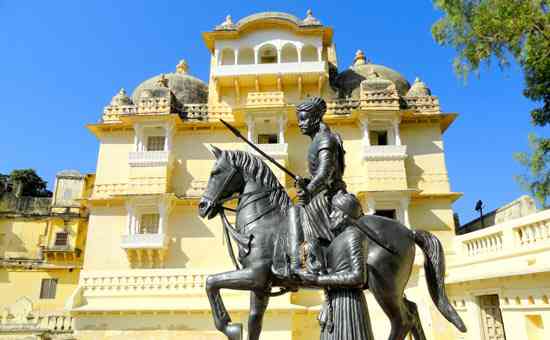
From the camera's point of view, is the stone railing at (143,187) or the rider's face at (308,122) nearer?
the rider's face at (308,122)

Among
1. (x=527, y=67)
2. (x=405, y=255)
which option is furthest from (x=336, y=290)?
(x=527, y=67)

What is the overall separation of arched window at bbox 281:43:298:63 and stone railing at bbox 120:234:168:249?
1204 cm

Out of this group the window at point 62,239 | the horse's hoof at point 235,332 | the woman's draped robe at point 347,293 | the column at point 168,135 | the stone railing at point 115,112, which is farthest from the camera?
the window at point 62,239

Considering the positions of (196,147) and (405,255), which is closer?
(405,255)

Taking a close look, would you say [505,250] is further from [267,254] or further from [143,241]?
[143,241]

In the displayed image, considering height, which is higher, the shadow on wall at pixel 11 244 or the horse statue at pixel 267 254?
the shadow on wall at pixel 11 244

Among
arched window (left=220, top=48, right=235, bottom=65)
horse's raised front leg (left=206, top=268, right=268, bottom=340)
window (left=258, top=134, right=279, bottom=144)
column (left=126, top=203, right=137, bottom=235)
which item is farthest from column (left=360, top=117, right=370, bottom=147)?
horse's raised front leg (left=206, top=268, right=268, bottom=340)

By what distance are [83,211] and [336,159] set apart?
29631 millimetres

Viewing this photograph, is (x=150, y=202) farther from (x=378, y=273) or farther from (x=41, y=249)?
(x=378, y=273)

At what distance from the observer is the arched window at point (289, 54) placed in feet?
74.4

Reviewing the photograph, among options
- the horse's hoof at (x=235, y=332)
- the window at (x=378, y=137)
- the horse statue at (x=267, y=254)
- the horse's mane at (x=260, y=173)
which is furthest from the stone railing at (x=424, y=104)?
the horse's hoof at (x=235, y=332)

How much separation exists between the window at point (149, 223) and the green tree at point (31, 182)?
24.3 m

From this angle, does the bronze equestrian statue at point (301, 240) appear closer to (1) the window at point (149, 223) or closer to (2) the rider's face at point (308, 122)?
(2) the rider's face at point (308, 122)

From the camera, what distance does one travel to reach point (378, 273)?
4.19 metres
